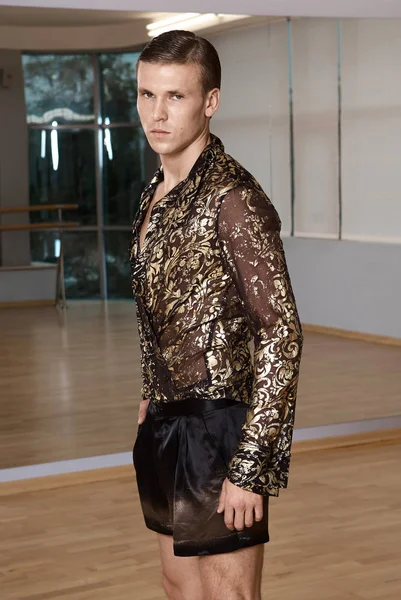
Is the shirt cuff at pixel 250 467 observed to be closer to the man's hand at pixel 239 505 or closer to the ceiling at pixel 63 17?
the man's hand at pixel 239 505

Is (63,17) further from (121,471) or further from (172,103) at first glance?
(172,103)

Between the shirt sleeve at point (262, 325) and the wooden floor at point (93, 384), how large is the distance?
3245 millimetres

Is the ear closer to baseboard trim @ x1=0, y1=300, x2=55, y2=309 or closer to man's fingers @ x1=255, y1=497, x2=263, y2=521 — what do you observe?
man's fingers @ x1=255, y1=497, x2=263, y2=521

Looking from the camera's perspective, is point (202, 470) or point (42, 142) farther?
point (42, 142)

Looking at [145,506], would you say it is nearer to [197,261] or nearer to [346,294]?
[197,261]

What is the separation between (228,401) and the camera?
69.4 inches

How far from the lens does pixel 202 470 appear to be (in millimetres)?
1762

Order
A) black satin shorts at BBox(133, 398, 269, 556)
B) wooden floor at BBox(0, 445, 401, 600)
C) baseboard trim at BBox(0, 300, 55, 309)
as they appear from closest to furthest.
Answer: black satin shorts at BBox(133, 398, 269, 556) < wooden floor at BBox(0, 445, 401, 600) < baseboard trim at BBox(0, 300, 55, 309)

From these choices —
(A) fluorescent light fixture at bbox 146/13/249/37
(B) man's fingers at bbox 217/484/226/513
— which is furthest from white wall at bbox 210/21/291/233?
(B) man's fingers at bbox 217/484/226/513

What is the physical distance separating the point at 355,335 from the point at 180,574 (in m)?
7.14

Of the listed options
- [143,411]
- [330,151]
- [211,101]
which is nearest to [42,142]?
[330,151]

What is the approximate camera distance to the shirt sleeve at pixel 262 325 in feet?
5.41

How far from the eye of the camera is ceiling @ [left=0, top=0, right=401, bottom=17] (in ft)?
14.5

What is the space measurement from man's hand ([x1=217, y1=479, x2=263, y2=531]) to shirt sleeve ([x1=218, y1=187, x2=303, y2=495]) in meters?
0.02
